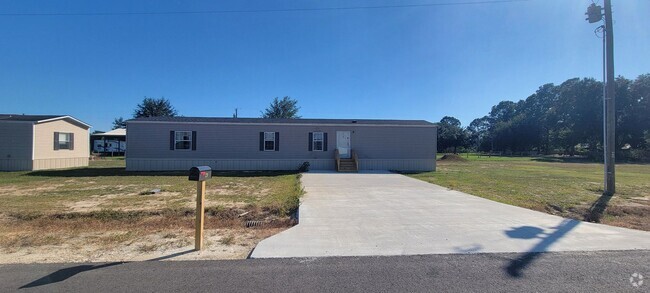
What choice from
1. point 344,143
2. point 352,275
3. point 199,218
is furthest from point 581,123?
point 199,218

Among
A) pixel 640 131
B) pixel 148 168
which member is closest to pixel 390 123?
pixel 148 168

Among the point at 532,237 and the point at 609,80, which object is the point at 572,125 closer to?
the point at 609,80

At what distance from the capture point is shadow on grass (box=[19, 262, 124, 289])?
342 cm

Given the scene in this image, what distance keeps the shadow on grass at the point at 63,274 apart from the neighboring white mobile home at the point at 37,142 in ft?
63.4

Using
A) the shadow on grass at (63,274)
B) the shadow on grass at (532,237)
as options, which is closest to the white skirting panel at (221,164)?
the shadow on grass at (532,237)

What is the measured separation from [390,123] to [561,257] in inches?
643

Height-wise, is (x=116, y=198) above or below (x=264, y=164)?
below

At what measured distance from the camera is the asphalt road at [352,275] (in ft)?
11.1

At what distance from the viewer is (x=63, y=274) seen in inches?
145

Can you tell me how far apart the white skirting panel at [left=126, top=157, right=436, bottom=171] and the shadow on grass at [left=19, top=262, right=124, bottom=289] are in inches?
626

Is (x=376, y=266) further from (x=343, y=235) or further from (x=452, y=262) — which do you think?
(x=343, y=235)

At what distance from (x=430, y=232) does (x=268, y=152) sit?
594 inches

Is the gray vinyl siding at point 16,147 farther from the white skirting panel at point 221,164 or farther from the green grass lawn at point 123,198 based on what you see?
the green grass lawn at point 123,198

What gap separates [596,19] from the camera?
10.8 m
